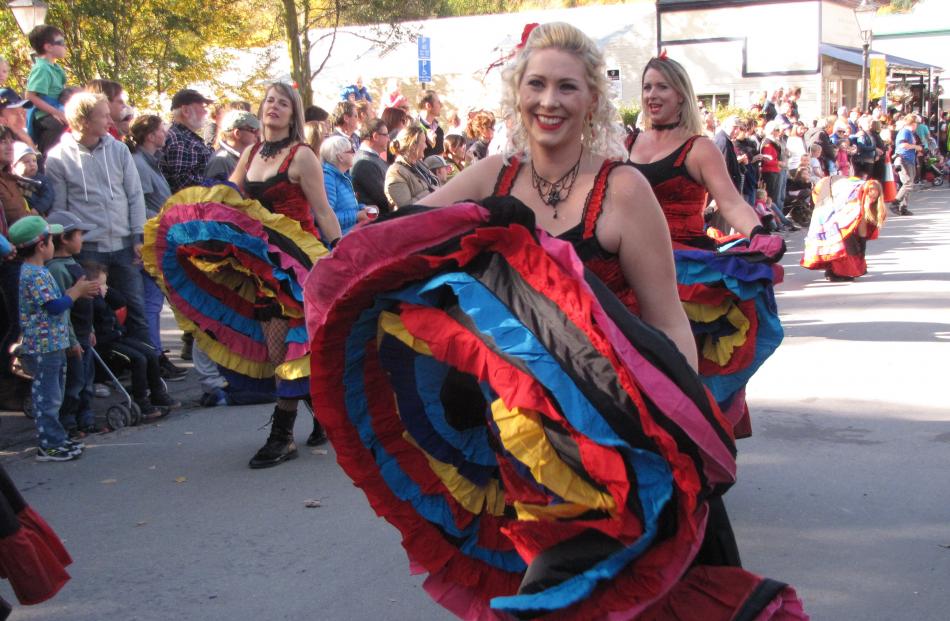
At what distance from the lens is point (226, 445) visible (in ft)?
20.6

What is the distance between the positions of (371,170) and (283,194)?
322cm

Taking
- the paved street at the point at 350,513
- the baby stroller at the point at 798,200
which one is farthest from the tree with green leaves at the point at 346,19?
the paved street at the point at 350,513

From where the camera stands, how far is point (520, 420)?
2.43 meters

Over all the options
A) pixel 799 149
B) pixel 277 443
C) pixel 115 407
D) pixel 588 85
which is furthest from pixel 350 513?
pixel 799 149

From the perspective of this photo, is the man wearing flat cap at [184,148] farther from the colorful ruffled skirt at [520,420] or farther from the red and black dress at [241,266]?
the colorful ruffled skirt at [520,420]

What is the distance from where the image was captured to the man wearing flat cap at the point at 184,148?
343 inches

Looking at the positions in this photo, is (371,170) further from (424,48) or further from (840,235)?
(424,48)

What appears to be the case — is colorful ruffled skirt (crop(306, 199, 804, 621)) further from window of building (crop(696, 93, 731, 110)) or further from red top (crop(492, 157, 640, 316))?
window of building (crop(696, 93, 731, 110))

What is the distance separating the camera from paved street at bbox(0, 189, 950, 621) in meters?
4.04

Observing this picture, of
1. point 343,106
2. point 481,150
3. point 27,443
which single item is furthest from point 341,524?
point 481,150

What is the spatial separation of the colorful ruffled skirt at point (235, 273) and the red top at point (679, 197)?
5.90ft

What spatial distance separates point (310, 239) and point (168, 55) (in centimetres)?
1680

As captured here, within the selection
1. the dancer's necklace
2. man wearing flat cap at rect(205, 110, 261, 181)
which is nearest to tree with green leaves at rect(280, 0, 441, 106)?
man wearing flat cap at rect(205, 110, 261, 181)

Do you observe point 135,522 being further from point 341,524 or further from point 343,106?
point 343,106
